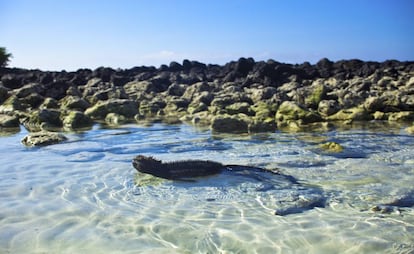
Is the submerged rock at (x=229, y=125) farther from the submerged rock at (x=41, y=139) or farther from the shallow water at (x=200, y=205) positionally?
the submerged rock at (x=41, y=139)

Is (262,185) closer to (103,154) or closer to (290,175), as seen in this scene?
(290,175)

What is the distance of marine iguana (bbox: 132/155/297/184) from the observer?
630 cm

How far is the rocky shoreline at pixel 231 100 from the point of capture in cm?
1478

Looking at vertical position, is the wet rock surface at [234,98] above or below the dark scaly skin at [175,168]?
above

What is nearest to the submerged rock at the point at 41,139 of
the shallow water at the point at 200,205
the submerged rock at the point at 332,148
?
the shallow water at the point at 200,205

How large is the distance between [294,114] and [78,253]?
1192 centimetres

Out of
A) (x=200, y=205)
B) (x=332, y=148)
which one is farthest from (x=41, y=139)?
(x=332, y=148)

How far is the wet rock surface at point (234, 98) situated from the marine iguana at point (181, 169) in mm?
5887

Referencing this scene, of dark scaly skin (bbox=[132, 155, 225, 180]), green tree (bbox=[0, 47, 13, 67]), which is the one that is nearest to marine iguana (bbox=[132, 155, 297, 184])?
dark scaly skin (bbox=[132, 155, 225, 180])

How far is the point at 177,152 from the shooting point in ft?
29.5

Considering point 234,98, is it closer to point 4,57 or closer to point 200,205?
point 200,205

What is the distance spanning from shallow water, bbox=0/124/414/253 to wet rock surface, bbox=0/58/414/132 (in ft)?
16.4

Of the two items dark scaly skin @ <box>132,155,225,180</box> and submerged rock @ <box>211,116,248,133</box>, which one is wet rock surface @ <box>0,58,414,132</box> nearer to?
submerged rock @ <box>211,116,248,133</box>

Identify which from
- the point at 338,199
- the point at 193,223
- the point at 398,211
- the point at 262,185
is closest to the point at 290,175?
the point at 262,185
